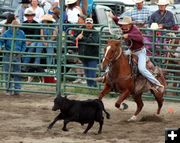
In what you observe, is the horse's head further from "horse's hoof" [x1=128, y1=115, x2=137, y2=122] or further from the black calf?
the black calf

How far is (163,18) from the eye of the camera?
44.0 feet

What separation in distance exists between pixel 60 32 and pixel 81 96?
1546 millimetres

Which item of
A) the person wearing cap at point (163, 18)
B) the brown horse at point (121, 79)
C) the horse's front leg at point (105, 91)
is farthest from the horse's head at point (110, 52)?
the person wearing cap at point (163, 18)

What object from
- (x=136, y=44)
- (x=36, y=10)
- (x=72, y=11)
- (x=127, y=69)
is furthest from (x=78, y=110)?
(x=36, y=10)

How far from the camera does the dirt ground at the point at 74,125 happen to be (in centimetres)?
786

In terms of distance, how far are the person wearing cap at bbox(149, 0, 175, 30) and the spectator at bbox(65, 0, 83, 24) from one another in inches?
78.9

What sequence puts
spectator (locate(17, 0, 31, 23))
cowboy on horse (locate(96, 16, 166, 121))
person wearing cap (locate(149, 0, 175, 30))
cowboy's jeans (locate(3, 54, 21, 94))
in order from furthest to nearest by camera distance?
1. spectator (locate(17, 0, 31, 23))
2. cowboy's jeans (locate(3, 54, 21, 94))
3. person wearing cap (locate(149, 0, 175, 30))
4. cowboy on horse (locate(96, 16, 166, 121))

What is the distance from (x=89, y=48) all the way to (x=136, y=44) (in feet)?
10.7

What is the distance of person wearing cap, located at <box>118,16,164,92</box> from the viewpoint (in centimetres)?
981

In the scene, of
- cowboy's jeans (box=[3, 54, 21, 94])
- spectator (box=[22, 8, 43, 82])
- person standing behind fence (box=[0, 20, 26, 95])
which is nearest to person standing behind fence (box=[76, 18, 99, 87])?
spectator (box=[22, 8, 43, 82])

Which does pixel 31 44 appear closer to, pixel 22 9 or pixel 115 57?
pixel 22 9

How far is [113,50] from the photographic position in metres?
9.70

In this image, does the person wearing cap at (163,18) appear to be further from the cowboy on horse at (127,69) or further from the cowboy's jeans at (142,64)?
the cowboy's jeans at (142,64)

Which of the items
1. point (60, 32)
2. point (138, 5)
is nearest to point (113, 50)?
point (60, 32)
